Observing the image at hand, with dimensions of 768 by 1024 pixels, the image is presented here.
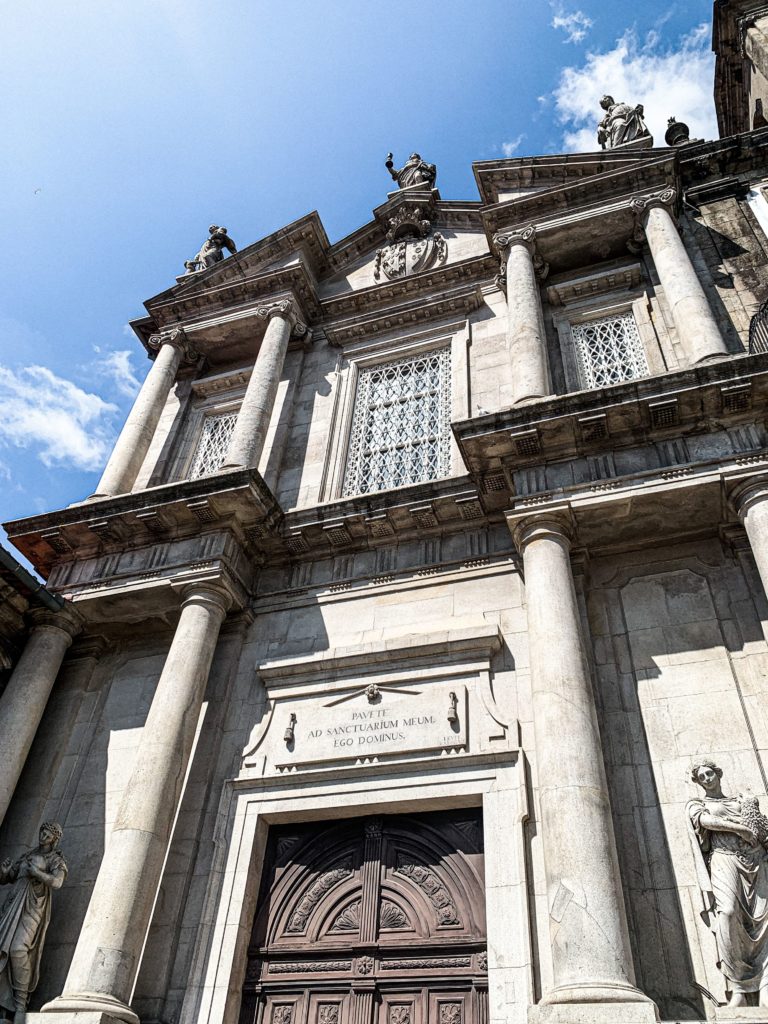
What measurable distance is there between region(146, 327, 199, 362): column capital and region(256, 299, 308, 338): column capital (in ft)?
5.14

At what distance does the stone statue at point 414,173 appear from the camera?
658 inches

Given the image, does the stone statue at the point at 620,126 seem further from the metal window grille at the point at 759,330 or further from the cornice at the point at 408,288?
the metal window grille at the point at 759,330

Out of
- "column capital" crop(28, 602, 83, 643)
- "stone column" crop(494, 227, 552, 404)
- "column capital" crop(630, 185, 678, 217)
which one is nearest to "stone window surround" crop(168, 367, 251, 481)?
"column capital" crop(28, 602, 83, 643)

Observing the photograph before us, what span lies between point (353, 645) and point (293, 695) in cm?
95

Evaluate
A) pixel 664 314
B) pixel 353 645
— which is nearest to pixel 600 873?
pixel 353 645

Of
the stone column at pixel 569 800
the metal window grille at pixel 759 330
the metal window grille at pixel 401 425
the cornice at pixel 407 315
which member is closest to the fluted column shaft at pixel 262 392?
the cornice at pixel 407 315

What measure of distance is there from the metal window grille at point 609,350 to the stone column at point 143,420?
7.15 metres

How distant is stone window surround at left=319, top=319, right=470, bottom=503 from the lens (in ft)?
39.5

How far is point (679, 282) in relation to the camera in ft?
35.0

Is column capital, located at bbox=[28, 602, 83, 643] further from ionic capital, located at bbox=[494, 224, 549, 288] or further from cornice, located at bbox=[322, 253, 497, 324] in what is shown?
ionic capital, located at bbox=[494, 224, 549, 288]

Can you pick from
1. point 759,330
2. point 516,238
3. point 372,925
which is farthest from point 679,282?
point 372,925

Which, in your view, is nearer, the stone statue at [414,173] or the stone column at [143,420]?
the stone column at [143,420]

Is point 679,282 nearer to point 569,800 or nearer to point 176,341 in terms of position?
point 569,800

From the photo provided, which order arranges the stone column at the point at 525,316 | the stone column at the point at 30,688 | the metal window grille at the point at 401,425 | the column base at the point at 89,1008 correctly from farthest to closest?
the metal window grille at the point at 401,425 → the stone column at the point at 525,316 → the stone column at the point at 30,688 → the column base at the point at 89,1008
